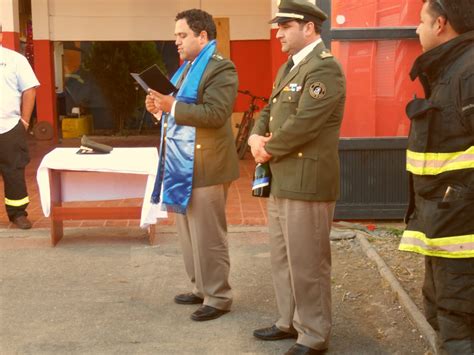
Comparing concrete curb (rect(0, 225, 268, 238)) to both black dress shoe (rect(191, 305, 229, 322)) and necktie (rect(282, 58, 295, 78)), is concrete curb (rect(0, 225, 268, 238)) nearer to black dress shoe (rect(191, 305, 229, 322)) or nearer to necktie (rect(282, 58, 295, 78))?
black dress shoe (rect(191, 305, 229, 322))

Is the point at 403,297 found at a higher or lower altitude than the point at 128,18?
lower

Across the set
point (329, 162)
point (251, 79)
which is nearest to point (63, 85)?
point (251, 79)

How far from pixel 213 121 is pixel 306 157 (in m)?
0.89

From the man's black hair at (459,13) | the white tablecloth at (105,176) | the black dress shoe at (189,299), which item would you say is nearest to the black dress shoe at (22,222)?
the white tablecloth at (105,176)

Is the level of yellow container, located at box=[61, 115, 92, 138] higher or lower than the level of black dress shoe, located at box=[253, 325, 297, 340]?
higher

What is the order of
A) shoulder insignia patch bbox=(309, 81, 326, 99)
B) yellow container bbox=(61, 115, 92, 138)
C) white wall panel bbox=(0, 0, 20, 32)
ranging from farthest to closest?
yellow container bbox=(61, 115, 92, 138) → white wall panel bbox=(0, 0, 20, 32) → shoulder insignia patch bbox=(309, 81, 326, 99)

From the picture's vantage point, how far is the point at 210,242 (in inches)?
214

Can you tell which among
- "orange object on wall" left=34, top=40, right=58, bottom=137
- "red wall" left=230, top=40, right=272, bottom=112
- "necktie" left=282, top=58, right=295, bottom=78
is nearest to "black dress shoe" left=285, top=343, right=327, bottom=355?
"necktie" left=282, top=58, right=295, bottom=78

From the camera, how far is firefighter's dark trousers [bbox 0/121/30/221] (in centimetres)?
802

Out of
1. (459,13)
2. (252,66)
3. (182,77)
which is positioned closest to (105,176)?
(182,77)

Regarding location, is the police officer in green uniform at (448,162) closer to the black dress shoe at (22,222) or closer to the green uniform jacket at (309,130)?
the green uniform jacket at (309,130)

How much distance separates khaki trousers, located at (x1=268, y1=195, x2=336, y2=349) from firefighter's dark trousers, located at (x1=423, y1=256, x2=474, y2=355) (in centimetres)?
81

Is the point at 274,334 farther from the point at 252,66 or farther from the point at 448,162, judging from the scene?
the point at 252,66

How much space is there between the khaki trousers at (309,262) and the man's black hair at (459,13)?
1283 millimetres
